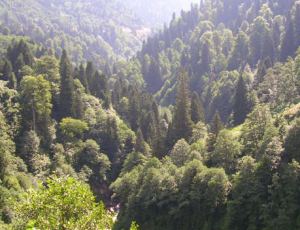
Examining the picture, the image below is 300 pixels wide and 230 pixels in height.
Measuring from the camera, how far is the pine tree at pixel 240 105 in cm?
12075

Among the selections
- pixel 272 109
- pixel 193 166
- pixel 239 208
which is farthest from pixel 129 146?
pixel 239 208

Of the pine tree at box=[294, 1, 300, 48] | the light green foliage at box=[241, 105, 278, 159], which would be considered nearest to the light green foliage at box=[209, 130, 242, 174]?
the light green foliage at box=[241, 105, 278, 159]

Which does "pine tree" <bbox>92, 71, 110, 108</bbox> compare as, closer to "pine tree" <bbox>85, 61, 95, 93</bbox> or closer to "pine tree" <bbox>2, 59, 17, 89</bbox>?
"pine tree" <bbox>85, 61, 95, 93</bbox>

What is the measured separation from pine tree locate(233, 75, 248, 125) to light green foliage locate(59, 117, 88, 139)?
40.9m

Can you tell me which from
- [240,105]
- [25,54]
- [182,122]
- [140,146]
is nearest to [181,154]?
[182,122]

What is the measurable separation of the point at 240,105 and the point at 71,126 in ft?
151

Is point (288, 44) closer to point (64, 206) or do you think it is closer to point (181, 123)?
point (181, 123)

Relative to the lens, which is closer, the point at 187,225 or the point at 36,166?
the point at 187,225

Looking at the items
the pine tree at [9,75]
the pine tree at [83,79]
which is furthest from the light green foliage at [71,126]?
the pine tree at [83,79]

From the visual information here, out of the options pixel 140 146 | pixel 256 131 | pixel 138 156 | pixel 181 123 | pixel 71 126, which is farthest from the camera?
pixel 71 126

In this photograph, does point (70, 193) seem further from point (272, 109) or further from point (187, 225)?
point (272, 109)

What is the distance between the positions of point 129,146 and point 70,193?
307 feet

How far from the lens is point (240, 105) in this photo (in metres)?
123

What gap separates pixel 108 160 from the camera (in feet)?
375
